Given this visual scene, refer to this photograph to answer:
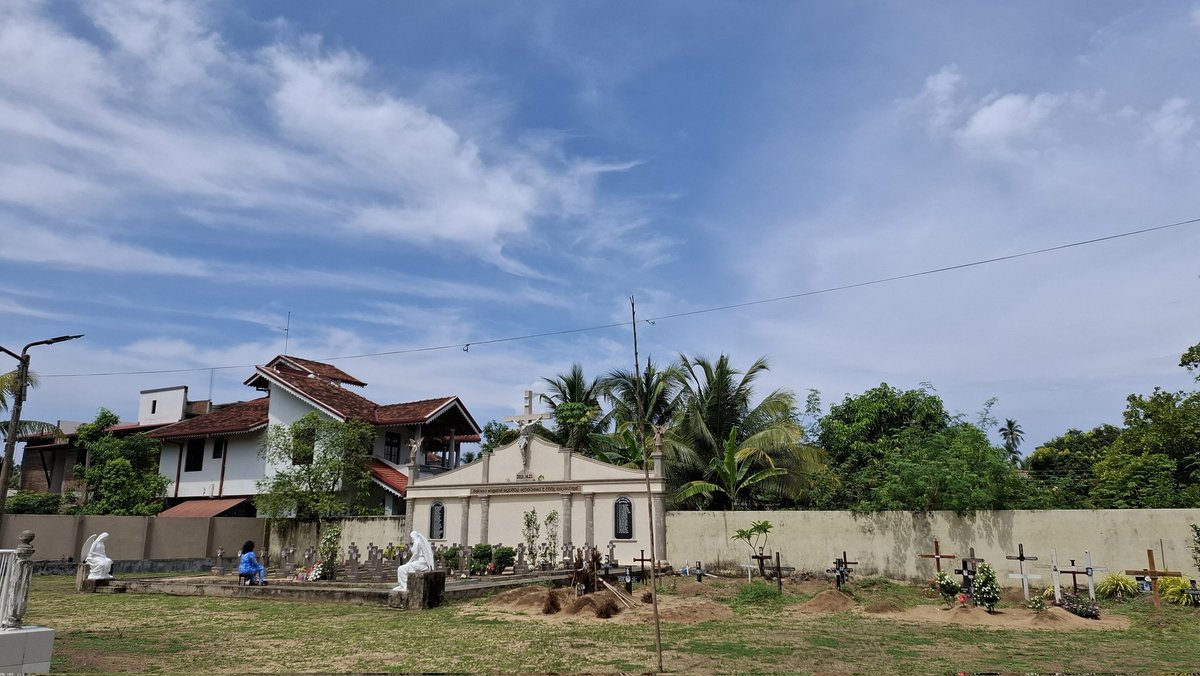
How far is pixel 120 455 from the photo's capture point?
1398 inches

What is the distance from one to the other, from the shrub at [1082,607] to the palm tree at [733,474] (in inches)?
441

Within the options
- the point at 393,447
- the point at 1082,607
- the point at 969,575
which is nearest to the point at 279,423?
the point at 393,447

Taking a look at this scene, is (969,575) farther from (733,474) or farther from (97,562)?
(97,562)

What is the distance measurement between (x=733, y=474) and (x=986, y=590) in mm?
11532

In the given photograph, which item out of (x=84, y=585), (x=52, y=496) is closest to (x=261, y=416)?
(x=52, y=496)

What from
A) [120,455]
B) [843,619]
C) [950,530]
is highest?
[120,455]

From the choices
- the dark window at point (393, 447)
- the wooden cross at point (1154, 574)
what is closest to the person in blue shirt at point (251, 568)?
the dark window at point (393, 447)

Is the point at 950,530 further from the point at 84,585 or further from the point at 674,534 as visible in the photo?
the point at 84,585

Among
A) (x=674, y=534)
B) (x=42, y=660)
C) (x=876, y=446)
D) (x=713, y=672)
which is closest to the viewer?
(x=42, y=660)

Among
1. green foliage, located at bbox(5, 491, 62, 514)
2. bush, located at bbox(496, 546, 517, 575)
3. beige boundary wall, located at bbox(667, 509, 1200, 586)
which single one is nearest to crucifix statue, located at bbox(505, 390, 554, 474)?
bush, located at bbox(496, 546, 517, 575)

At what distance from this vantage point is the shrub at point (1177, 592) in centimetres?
1592

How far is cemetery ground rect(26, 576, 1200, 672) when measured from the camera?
34.8 ft

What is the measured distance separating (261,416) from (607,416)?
16.4 m

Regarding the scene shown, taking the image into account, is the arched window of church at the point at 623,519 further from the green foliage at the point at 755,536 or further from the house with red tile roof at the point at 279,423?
the house with red tile roof at the point at 279,423
